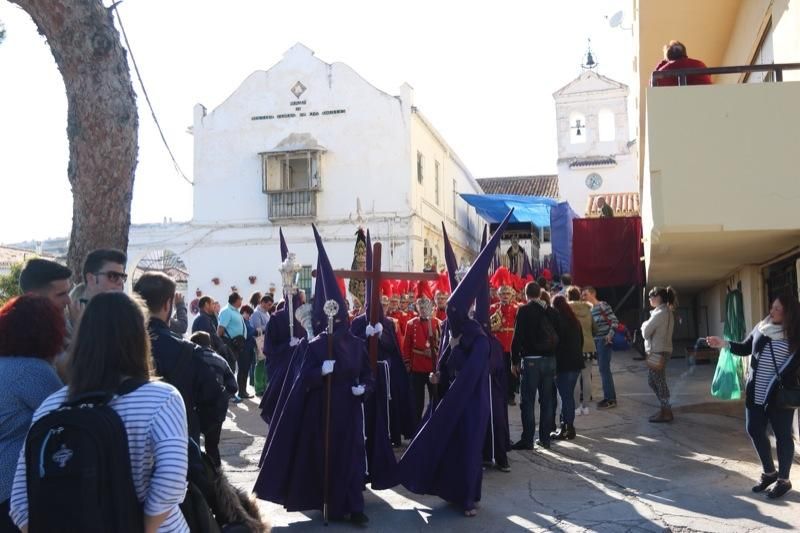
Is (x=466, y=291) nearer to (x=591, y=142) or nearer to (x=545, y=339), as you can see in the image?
(x=545, y=339)

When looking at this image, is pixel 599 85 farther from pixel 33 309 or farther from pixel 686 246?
pixel 33 309

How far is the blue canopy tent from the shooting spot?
832 inches

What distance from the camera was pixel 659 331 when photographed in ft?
30.0

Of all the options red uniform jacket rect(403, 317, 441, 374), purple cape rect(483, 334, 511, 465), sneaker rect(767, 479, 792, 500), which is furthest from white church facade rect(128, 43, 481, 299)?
sneaker rect(767, 479, 792, 500)

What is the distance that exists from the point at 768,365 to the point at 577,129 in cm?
3173

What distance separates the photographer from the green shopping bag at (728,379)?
789 centimetres

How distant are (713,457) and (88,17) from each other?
7.05 metres

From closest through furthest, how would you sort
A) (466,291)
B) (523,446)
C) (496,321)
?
(466,291)
(523,446)
(496,321)

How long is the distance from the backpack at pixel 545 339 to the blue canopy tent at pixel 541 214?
1224 centimetres

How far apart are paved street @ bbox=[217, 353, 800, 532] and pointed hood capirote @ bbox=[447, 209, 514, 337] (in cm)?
151

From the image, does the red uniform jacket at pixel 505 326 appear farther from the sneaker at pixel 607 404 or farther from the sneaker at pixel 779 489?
the sneaker at pixel 779 489

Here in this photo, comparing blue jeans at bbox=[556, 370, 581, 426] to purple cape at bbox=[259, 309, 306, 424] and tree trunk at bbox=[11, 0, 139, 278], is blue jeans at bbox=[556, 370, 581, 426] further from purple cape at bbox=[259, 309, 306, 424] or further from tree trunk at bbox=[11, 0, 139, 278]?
tree trunk at bbox=[11, 0, 139, 278]

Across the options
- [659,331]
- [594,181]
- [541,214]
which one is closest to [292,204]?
[541,214]

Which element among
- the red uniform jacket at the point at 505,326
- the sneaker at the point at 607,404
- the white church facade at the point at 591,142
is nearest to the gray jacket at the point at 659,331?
the sneaker at the point at 607,404
